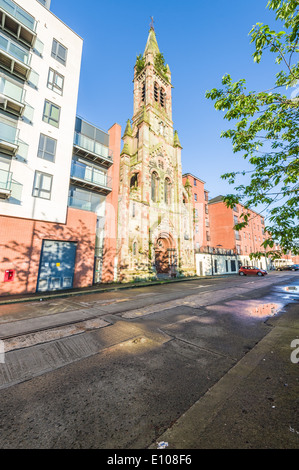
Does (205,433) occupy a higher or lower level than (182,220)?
lower

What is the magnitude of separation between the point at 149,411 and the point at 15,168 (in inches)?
559

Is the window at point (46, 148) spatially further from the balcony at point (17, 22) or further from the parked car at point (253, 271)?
the parked car at point (253, 271)

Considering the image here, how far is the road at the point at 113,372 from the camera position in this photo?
199 centimetres

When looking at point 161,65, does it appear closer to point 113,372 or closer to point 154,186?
point 154,186

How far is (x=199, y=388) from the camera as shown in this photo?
2.67 meters

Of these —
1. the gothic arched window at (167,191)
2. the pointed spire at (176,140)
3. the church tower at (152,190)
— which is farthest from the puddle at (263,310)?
the pointed spire at (176,140)

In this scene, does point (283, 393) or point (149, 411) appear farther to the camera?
point (283, 393)

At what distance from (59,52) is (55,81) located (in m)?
2.92

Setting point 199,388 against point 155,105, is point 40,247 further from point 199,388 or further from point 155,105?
point 155,105

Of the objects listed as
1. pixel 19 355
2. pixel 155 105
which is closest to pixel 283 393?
pixel 19 355

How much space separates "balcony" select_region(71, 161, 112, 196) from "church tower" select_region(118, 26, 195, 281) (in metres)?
2.06

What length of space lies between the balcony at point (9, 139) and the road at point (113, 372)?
33.3 feet

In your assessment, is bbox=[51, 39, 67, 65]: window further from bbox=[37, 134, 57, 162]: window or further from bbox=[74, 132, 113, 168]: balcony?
bbox=[37, 134, 57, 162]: window

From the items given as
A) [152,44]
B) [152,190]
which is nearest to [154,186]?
[152,190]
